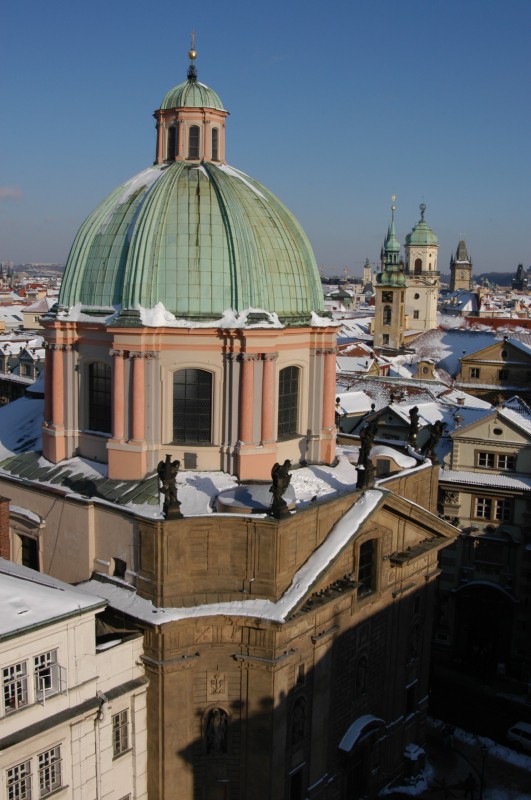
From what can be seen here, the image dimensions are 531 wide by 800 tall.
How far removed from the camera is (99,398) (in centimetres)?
3744

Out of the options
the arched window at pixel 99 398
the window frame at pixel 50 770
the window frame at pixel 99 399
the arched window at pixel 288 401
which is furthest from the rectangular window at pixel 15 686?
the arched window at pixel 288 401

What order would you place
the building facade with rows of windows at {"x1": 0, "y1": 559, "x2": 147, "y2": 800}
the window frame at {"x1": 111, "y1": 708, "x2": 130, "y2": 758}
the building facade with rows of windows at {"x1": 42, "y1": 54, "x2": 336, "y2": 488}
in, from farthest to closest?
the building facade with rows of windows at {"x1": 42, "y1": 54, "x2": 336, "y2": 488} < the window frame at {"x1": 111, "y1": 708, "x2": 130, "y2": 758} < the building facade with rows of windows at {"x1": 0, "y1": 559, "x2": 147, "y2": 800}

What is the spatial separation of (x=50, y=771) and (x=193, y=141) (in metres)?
28.1

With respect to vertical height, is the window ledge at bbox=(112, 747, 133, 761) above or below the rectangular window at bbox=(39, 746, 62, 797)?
below

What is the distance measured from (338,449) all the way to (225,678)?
16.0 meters

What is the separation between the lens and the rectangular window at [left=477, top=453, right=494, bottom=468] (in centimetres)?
5212

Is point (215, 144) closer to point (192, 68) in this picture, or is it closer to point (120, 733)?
point (192, 68)

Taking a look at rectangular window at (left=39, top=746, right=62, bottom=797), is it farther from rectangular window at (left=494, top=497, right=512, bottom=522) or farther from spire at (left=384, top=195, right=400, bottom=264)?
spire at (left=384, top=195, right=400, bottom=264)

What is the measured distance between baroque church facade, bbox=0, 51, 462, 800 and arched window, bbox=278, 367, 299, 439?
124 mm

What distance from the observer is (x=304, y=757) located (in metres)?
33.6

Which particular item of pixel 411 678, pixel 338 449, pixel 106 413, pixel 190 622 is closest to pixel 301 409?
pixel 338 449

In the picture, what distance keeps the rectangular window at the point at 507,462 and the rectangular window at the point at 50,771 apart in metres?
33.6

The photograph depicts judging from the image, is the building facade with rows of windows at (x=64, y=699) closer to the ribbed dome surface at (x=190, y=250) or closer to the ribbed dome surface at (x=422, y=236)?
the ribbed dome surface at (x=190, y=250)

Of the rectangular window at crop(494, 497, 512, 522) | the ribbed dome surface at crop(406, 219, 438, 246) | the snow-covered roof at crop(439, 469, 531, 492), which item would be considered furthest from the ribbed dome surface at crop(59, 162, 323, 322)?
the ribbed dome surface at crop(406, 219, 438, 246)
